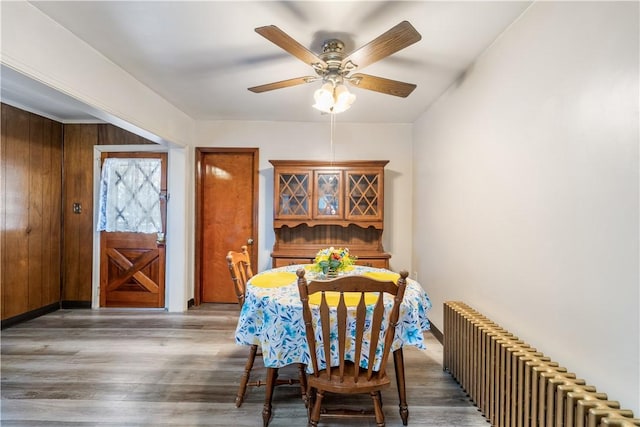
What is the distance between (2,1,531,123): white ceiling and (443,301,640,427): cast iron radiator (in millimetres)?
1815

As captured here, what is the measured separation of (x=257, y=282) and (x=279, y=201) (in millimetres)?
1702

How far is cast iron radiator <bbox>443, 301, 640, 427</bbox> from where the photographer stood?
112 cm

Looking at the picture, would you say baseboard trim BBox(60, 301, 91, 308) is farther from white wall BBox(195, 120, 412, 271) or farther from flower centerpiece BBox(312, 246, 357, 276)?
A: flower centerpiece BBox(312, 246, 357, 276)

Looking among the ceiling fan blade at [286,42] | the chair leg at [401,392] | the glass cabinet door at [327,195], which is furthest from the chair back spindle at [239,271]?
the glass cabinet door at [327,195]

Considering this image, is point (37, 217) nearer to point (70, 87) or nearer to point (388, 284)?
point (70, 87)

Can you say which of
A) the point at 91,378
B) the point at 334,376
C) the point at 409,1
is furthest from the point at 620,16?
the point at 91,378

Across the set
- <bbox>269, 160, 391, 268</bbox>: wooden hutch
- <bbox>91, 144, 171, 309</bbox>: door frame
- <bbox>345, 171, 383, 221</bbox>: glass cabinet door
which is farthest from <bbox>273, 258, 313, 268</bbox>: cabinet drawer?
<bbox>91, 144, 171, 309</bbox>: door frame

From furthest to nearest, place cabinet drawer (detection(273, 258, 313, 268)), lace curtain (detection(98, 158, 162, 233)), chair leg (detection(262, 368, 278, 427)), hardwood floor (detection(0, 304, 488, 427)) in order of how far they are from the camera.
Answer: lace curtain (detection(98, 158, 162, 233))
cabinet drawer (detection(273, 258, 313, 268))
hardwood floor (detection(0, 304, 488, 427))
chair leg (detection(262, 368, 278, 427))

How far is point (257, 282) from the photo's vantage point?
2072 millimetres

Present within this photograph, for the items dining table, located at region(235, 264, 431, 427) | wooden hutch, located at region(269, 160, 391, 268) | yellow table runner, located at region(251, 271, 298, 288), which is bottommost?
dining table, located at region(235, 264, 431, 427)

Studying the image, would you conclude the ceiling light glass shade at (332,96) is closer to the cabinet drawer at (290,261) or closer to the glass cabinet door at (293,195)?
the glass cabinet door at (293,195)

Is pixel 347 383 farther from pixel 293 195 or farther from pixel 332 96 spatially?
pixel 293 195

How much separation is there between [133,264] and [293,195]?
87.3 inches

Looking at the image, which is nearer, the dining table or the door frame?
the dining table
